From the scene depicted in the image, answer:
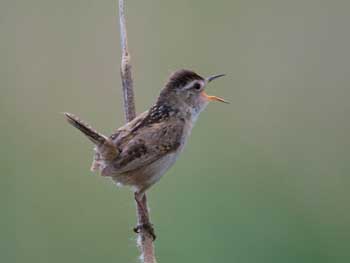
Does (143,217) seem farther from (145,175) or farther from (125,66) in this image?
(125,66)

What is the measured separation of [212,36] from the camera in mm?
3945

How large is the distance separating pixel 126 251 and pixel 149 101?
0.80 m

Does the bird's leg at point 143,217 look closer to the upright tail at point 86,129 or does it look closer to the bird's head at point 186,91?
the upright tail at point 86,129

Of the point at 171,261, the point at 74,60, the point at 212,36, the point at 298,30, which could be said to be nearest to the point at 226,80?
the point at 212,36

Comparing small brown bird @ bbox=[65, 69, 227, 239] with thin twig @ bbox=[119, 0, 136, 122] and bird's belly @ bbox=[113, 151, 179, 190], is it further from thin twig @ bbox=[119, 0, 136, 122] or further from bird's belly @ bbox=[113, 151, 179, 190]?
thin twig @ bbox=[119, 0, 136, 122]

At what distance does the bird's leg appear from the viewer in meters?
2.29

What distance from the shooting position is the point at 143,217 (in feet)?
7.80

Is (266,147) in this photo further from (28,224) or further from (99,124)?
(28,224)

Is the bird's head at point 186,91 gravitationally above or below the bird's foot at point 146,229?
above

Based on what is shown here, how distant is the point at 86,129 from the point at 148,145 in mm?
289

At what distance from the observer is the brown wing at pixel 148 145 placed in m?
2.33

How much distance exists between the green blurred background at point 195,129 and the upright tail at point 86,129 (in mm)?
916

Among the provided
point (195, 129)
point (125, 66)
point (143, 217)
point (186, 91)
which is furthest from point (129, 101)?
point (195, 129)

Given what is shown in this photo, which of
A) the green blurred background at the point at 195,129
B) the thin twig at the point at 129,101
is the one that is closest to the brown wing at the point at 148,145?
the thin twig at the point at 129,101
